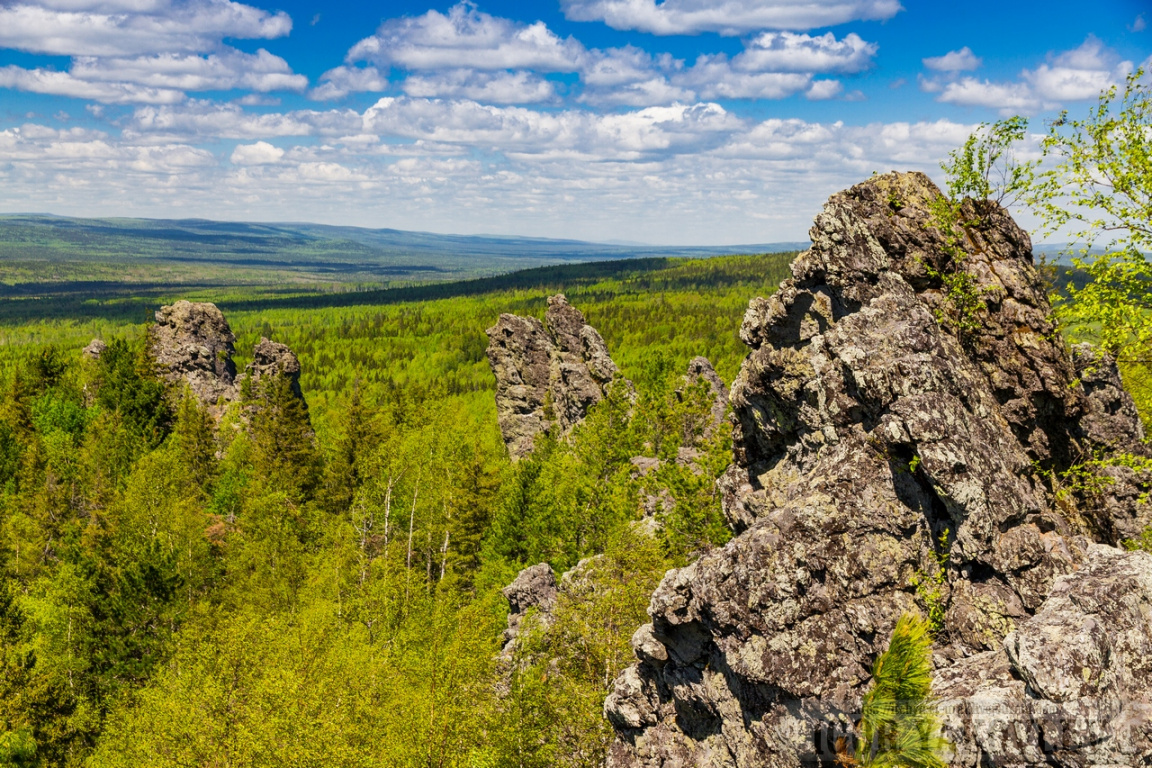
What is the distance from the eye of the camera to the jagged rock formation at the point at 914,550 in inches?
575

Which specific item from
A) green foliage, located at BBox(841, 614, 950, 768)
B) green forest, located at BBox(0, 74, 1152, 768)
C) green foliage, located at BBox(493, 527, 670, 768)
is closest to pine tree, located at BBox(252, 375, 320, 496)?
green forest, located at BBox(0, 74, 1152, 768)

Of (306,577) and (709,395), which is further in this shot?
(709,395)

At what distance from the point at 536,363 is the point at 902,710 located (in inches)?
3251

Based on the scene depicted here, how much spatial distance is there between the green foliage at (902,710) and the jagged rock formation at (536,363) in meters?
74.1

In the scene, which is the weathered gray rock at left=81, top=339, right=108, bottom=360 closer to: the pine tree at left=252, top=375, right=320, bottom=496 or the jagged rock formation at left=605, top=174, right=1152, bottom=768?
the pine tree at left=252, top=375, right=320, bottom=496

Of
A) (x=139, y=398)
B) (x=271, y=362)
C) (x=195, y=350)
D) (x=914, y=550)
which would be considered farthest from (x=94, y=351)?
(x=914, y=550)

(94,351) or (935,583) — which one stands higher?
(935,583)

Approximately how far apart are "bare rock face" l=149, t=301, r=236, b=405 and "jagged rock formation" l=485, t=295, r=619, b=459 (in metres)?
40.8

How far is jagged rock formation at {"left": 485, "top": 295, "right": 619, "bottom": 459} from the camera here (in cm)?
9250

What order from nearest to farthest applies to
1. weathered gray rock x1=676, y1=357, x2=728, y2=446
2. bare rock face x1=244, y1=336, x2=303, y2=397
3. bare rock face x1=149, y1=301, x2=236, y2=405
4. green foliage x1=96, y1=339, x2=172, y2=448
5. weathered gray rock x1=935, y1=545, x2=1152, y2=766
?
weathered gray rock x1=935, y1=545, x2=1152, y2=766
weathered gray rock x1=676, y1=357, x2=728, y2=446
green foliage x1=96, y1=339, x2=172, y2=448
bare rock face x1=244, y1=336, x2=303, y2=397
bare rock face x1=149, y1=301, x2=236, y2=405

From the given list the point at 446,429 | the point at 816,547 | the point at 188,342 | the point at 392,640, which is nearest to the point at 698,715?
the point at 816,547

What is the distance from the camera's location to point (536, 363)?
96.9m

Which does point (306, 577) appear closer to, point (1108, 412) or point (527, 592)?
point (527, 592)

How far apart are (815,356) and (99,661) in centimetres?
4592
